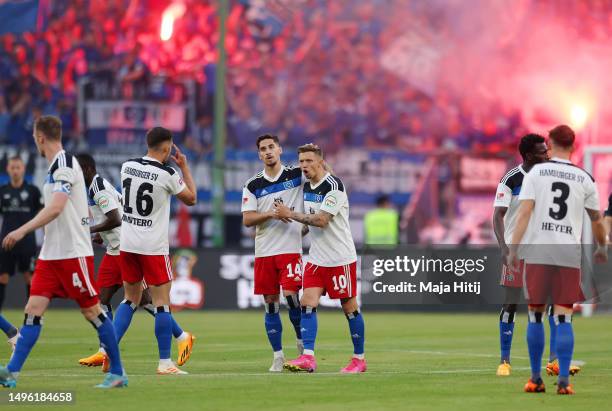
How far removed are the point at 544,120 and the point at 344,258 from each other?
25134mm

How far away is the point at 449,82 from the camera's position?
38.3 meters

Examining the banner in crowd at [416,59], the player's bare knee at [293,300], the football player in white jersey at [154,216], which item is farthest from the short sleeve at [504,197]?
the banner in crowd at [416,59]

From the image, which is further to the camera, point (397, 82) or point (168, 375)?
point (397, 82)

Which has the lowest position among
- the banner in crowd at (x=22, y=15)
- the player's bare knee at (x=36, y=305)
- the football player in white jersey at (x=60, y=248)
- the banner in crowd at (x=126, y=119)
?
the player's bare knee at (x=36, y=305)

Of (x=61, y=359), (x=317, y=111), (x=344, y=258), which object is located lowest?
(x=61, y=359)

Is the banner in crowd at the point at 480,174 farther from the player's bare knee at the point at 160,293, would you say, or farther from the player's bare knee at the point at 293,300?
the player's bare knee at the point at 160,293

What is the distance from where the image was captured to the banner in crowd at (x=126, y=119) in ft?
119

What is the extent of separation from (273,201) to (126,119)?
918 inches

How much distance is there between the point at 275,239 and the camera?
45.5 ft

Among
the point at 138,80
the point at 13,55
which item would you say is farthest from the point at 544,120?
the point at 13,55

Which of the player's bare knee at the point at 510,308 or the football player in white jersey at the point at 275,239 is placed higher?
the football player in white jersey at the point at 275,239

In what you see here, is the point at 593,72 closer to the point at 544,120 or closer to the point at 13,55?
the point at 544,120

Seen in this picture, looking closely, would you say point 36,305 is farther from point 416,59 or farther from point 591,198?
point 416,59

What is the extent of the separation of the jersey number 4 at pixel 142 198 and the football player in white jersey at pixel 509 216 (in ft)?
10.9
